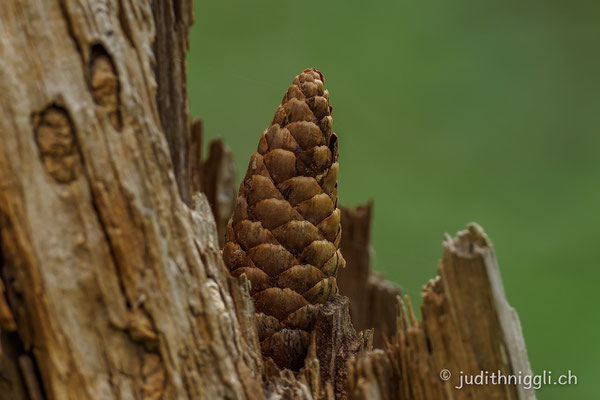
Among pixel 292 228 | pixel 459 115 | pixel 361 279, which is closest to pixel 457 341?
pixel 292 228

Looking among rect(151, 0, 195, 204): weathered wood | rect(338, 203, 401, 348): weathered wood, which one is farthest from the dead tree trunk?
rect(338, 203, 401, 348): weathered wood

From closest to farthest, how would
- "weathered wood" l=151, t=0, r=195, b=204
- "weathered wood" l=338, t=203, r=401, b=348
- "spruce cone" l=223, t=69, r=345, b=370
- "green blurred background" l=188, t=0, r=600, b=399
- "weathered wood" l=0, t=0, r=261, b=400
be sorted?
"weathered wood" l=0, t=0, r=261, b=400 → "spruce cone" l=223, t=69, r=345, b=370 → "weathered wood" l=151, t=0, r=195, b=204 → "weathered wood" l=338, t=203, r=401, b=348 → "green blurred background" l=188, t=0, r=600, b=399

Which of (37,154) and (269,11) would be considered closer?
(37,154)

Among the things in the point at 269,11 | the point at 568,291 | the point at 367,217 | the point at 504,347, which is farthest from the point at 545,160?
the point at 504,347

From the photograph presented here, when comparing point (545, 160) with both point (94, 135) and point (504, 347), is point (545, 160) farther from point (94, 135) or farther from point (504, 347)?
point (94, 135)

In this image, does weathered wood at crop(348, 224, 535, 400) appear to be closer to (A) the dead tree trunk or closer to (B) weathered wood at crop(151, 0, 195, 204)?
(A) the dead tree trunk

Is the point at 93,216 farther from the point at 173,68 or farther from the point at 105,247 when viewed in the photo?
the point at 173,68

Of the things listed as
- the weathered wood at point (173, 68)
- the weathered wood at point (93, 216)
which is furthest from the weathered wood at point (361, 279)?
the weathered wood at point (93, 216)

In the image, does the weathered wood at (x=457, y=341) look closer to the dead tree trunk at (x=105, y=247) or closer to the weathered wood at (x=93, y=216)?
the dead tree trunk at (x=105, y=247)
